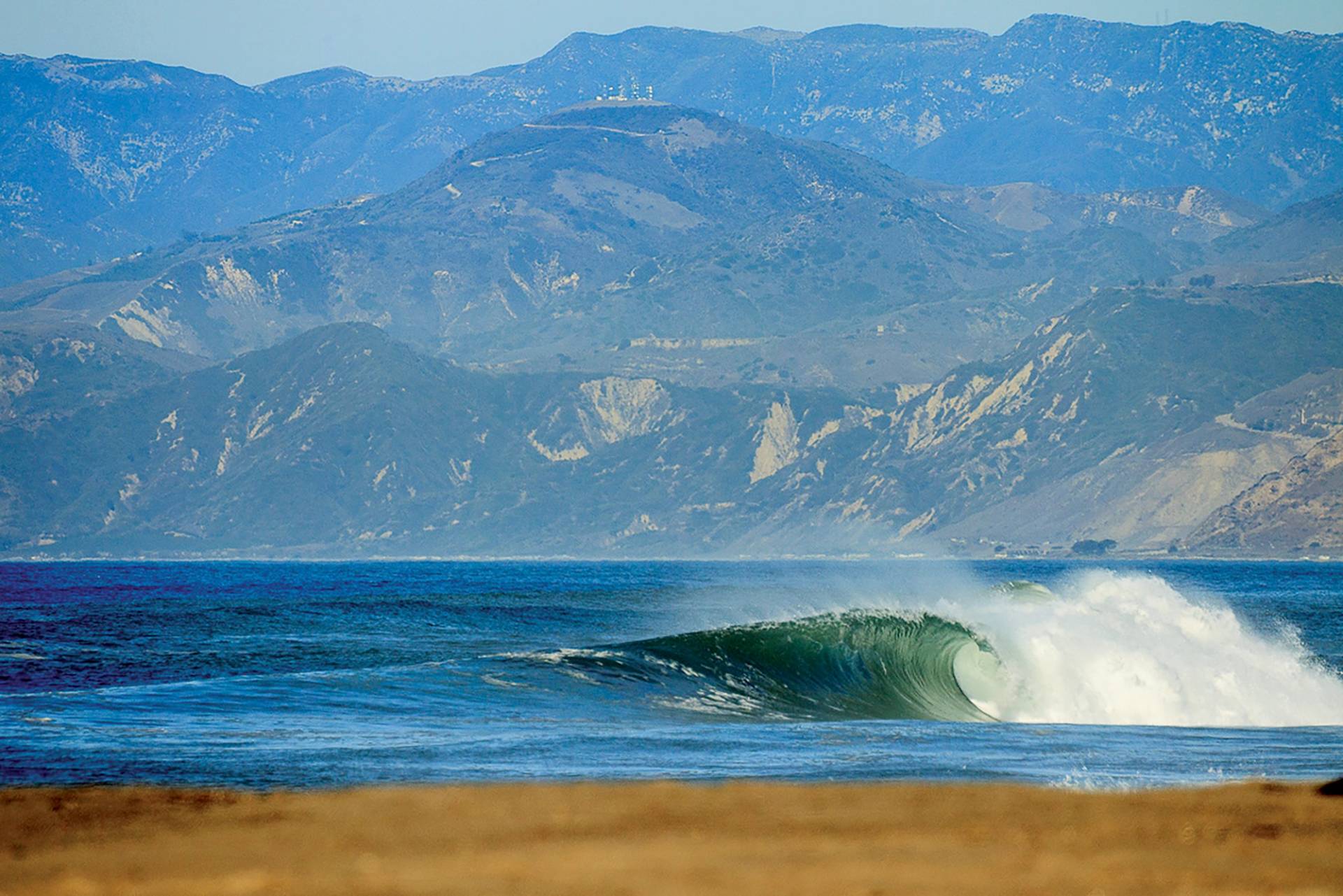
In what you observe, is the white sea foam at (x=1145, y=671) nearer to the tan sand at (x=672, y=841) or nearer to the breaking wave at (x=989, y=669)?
the breaking wave at (x=989, y=669)

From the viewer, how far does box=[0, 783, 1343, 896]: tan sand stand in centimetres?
Answer: 1566

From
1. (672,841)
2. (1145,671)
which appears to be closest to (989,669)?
(1145,671)

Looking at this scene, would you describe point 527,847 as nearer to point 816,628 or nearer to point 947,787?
point 947,787

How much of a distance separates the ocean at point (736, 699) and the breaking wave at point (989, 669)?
0.09m

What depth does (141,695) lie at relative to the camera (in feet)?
111

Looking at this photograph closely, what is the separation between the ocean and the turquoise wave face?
0.34 ft

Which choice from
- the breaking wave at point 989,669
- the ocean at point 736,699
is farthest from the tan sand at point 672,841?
the breaking wave at point 989,669

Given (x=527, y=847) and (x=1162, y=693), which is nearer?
(x=527, y=847)

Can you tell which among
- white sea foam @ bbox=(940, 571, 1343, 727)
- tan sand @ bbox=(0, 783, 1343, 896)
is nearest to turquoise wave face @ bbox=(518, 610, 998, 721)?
white sea foam @ bbox=(940, 571, 1343, 727)

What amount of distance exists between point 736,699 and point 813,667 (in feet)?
19.0

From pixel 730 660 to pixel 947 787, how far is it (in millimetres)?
20828

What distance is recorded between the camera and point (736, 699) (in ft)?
126

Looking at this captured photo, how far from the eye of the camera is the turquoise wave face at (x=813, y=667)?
38.5m

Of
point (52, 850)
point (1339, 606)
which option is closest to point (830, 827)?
point (52, 850)
